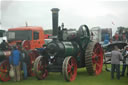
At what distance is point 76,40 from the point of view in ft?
26.6

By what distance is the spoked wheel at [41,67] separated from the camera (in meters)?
7.17

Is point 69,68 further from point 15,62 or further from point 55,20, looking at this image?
point 15,62

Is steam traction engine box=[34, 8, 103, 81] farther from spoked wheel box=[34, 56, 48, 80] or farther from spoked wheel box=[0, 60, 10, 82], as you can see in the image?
spoked wheel box=[0, 60, 10, 82]

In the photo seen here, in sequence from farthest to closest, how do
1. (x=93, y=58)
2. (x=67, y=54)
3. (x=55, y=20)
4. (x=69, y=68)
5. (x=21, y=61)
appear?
(x=93, y=58), (x=21, y=61), (x=67, y=54), (x=55, y=20), (x=69, y=68)

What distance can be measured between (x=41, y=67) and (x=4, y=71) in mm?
1283

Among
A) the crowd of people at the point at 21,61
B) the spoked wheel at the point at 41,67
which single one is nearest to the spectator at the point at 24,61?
the crowd of people at the point at 21,61

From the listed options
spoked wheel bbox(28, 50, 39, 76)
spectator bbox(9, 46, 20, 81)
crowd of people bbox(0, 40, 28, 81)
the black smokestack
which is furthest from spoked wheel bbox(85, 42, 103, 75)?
spectator bbox(9, 46, 20, 81)

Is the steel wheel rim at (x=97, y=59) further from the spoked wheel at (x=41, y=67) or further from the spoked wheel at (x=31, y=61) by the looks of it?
the spoked wheel at (x=31, y=61)

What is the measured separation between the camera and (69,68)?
6938mm

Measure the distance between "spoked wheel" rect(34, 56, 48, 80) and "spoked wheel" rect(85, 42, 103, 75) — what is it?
149 cm

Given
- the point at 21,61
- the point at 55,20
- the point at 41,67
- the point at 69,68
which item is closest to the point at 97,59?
the point at 69,68


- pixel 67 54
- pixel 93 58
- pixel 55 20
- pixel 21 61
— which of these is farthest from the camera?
pixel 93 58

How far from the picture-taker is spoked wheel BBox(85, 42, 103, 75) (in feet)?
25.2

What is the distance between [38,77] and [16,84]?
79cm
